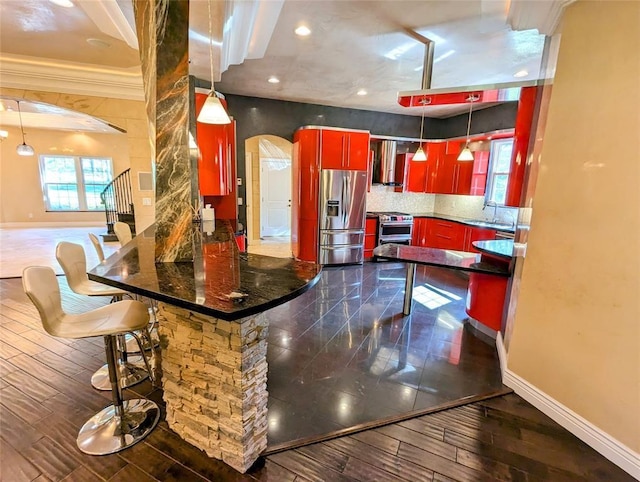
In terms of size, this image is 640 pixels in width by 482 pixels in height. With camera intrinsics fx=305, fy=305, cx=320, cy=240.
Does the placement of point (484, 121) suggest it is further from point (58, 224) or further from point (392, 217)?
point (58, 224)

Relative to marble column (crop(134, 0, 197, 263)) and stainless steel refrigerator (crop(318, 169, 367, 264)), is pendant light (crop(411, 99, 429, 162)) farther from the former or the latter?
marble column (crop(134, 0, 197, 263))

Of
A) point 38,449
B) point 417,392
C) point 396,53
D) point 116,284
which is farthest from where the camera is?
point 396,53

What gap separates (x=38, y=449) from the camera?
5.60ft

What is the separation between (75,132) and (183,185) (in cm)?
1029

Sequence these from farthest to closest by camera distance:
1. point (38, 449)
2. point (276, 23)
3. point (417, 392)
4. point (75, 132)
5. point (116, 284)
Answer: point (75, 132), point (276, 23), point (417, 392), point (38, 449), point (116, 284)

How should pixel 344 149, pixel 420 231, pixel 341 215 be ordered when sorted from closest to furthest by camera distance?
pixel 344 149, pixel 341 215, pixel 420 231

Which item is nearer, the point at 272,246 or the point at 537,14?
the point at 537,14

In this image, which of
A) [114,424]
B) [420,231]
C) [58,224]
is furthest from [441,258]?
[58,224]

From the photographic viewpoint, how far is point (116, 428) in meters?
1.80

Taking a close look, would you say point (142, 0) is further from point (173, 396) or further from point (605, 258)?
point (605, 258)

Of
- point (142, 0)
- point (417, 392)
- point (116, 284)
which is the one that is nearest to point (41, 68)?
point (142, 0)

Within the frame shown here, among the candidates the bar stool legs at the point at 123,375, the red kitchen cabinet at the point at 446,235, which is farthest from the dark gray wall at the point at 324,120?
the bar stool legs at the point at 123,375

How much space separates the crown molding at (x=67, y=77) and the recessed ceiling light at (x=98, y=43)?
2.33ft

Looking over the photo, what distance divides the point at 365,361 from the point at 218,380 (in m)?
1.44
